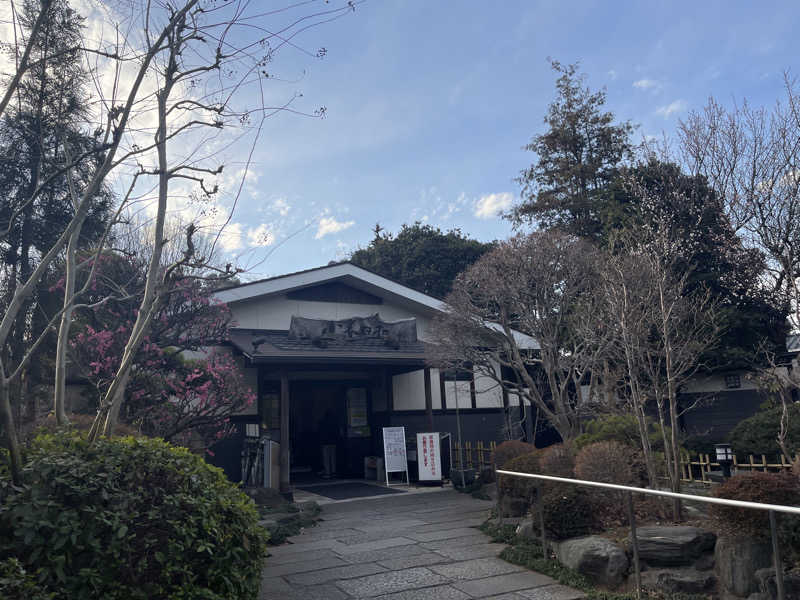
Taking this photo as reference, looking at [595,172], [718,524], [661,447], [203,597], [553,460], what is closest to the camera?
[203,597]

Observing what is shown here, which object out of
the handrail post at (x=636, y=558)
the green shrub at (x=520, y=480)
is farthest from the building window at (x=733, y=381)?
the handrail post at (x=636, y=558)

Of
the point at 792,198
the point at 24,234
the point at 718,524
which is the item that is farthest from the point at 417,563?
the point at 24,234

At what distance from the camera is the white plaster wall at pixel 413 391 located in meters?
17.5

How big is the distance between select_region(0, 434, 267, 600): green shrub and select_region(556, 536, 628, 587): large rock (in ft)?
11.0

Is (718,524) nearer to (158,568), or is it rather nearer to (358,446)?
(158,568)

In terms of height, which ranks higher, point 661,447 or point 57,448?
point 57,448

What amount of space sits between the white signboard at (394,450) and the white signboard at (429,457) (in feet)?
2.17

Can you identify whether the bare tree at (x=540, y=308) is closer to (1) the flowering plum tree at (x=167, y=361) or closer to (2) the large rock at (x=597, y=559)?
(1) the flowering plum tree at (x=167, y=361)

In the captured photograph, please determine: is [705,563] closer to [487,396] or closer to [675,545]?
[675,545]

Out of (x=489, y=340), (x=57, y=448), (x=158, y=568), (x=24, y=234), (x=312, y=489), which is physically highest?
(x=24, y=234)

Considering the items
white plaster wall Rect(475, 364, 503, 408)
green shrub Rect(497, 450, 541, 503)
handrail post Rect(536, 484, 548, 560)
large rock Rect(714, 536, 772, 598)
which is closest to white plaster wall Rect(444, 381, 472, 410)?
white plaster wall Rect(475, 364, 503, 408)

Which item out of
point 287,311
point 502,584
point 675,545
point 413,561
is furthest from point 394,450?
point 675,545

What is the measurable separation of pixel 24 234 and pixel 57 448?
39.9ft

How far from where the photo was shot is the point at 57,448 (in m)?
4.25
